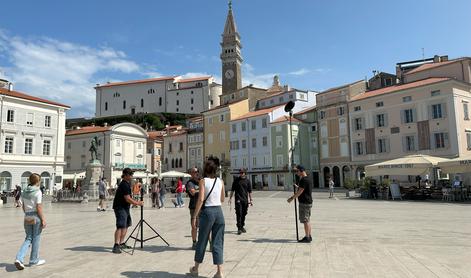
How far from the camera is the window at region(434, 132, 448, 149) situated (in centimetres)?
3781

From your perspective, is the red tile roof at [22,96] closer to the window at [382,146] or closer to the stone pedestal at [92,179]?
the stone pedestal at [92,179]

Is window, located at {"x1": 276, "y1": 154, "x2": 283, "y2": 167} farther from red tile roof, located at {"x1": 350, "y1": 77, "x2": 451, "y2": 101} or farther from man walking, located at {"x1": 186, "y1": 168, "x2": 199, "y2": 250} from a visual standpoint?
man walking, located at {"x1": 186, "y1": 168, "x2": 199, "y2": 250}

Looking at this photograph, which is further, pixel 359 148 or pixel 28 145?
pixel 359 148

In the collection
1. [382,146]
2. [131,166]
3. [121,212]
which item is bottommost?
[121,212]

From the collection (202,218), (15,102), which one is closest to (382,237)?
(202,218)

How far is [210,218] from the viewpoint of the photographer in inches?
233

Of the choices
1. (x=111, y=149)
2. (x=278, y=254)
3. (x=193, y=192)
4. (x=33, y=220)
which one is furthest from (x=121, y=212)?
(x=111, y=149)

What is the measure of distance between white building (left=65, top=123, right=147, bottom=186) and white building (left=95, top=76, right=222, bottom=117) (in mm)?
48025

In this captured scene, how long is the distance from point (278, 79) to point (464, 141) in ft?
171

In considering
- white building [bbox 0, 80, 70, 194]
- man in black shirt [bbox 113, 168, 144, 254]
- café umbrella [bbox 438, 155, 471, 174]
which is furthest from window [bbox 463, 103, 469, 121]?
white building [bbox 0, 80, 70, 194]

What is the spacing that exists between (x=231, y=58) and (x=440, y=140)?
72882mm

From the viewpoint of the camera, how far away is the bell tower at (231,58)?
103 m

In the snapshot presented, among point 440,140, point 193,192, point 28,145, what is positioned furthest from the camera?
point 28,145

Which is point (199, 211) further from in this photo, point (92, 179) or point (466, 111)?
point (466, 111)
